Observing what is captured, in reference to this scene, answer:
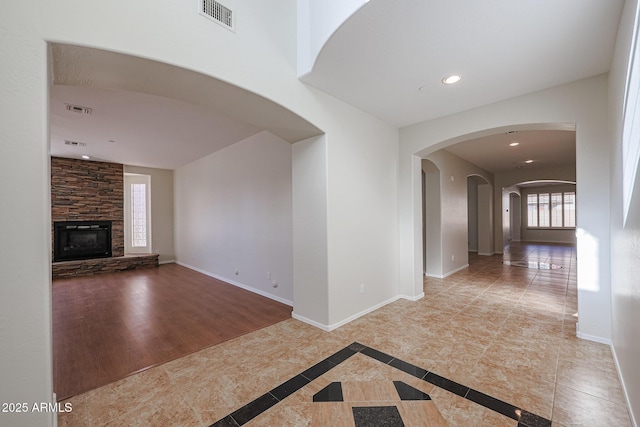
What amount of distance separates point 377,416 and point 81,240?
813 cm

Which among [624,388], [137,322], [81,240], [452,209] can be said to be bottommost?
[137,322]

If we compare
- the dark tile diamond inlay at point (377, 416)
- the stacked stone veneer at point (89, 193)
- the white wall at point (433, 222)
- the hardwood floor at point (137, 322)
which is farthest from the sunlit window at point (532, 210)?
the stacked stone veneer at point (89, 193)

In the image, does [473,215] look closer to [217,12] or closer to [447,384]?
[447,384]

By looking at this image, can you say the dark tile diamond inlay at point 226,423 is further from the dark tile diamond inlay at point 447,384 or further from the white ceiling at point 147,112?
the white ceiling at point 147,112

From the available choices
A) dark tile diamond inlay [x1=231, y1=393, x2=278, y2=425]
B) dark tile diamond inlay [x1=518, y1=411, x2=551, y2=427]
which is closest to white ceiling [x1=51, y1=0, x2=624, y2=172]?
dark tile diamond inlay [x1=231, y1=393, x2=278, y2=425]

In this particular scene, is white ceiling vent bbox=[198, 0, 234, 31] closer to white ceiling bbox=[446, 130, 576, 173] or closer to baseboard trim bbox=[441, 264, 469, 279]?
white ceiling bbox=[446, 130, 576, 173]

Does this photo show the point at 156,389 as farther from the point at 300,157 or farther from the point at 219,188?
the point at 219,188

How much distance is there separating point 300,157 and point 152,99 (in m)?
1.97

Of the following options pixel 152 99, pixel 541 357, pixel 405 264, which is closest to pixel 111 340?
pixel 152 99

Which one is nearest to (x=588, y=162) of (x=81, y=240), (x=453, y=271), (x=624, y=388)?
(x=624, y=388)

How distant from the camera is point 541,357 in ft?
7.92

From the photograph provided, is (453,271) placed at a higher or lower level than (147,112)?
lower

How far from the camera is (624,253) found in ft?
6.28

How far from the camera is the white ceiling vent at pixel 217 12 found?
2.07 metres
